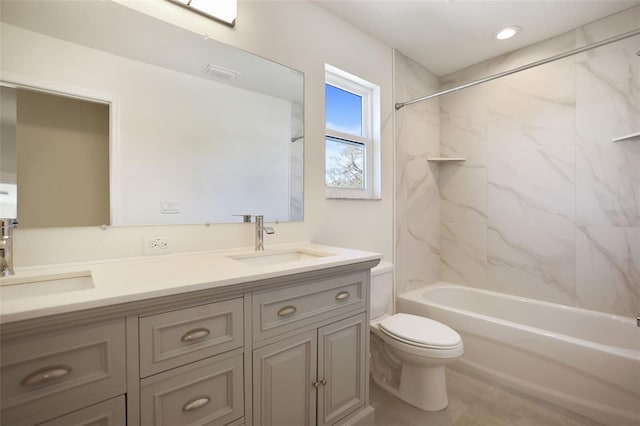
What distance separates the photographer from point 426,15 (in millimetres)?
1954

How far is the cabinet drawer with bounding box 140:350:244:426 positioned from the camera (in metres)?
0.83

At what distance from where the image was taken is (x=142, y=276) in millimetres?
947

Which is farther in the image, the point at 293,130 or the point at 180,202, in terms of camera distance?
the point at 293,130

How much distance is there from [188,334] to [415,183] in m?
2.20

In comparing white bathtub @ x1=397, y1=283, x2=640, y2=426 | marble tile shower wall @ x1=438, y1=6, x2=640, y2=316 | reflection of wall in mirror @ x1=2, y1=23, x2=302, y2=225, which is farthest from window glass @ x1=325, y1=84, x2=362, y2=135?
white bathtub @ x1=397, y1=283, x2=640, y2=426

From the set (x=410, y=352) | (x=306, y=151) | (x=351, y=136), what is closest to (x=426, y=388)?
(x=410, y=352)

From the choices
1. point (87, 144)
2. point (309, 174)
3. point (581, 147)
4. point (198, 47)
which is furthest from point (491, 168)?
point (87, 144)

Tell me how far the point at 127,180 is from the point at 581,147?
282 centimetres

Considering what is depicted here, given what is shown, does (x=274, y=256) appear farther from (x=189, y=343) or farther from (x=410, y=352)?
(x=410, y=352)

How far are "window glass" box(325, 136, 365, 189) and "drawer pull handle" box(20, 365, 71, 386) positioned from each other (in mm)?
1577

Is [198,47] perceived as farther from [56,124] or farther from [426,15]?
[426,15]

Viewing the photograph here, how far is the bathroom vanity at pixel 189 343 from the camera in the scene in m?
0.68

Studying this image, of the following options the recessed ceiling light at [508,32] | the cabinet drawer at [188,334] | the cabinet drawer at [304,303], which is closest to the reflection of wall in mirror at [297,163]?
the cabinet drawer at [304,303]

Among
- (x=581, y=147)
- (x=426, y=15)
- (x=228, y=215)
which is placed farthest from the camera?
(x=581, y=147)
